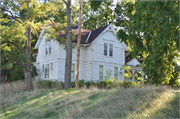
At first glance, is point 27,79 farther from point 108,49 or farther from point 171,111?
point 171,111

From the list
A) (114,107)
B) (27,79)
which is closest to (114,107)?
(114,107)

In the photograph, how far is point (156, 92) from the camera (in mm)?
9836

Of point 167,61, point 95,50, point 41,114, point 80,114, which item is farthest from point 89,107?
point 95,50

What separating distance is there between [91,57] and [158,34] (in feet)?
53.3

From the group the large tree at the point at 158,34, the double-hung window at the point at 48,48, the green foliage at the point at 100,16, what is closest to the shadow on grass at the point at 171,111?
the large tree at the point at 158,34

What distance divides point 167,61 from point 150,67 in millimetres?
1034

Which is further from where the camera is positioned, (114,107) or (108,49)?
(108,49)

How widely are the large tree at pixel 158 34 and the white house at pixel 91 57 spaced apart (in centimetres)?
1280

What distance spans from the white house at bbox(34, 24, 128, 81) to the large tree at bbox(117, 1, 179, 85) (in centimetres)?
1280

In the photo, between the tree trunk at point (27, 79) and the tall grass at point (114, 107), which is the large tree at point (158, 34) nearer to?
the tall grass at point (114, 107)

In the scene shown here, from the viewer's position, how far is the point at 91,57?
2488cm

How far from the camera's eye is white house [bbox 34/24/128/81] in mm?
24469

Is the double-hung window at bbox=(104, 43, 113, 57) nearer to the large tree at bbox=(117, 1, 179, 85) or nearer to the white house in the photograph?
the white house

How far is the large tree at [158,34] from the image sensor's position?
8.25 meters
